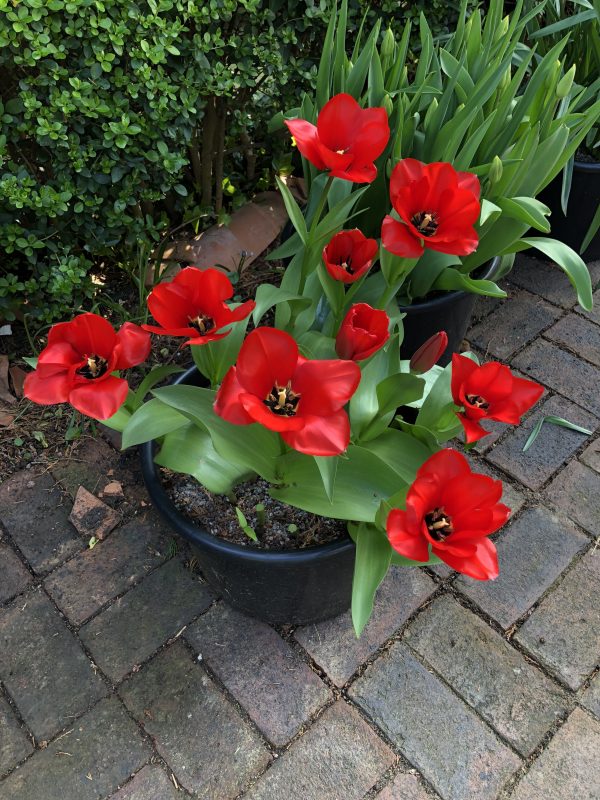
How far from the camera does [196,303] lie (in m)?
1.00

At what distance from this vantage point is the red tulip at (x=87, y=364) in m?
0.91

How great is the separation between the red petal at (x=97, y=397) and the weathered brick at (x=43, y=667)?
0.94m

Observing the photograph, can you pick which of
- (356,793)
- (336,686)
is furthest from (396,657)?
(356,793)

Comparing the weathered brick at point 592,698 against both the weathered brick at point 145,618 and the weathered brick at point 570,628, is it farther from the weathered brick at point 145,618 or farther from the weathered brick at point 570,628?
the weathered brick at point 145,618

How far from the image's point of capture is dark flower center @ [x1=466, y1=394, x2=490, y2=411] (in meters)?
0.99

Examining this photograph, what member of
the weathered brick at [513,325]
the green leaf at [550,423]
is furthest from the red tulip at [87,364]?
the weathered brick at [513,325]

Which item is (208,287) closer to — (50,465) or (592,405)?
(50,465)

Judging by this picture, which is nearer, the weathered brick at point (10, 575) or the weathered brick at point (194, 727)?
the weathered brick at point (194, 727)

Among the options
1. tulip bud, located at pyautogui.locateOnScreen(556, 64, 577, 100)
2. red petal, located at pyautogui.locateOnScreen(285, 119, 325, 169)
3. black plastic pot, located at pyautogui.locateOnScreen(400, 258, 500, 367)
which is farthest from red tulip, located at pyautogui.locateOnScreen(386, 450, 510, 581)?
tulip bud, located at pyautogui.locateOnScreen(556, 64, 577, 100)

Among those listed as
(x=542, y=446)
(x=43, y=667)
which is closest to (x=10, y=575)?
(x=43, y=667)

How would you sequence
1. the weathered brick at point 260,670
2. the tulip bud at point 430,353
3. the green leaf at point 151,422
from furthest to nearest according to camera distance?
the weathered brick at point 260,670, the green leaf at point 151,422, the tulip bud at point 430,353

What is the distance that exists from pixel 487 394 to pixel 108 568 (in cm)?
118

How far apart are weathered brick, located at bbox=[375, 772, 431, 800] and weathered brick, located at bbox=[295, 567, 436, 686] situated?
227mm

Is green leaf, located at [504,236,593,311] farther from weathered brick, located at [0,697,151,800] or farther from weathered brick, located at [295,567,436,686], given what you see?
weathered brick, located at [0,697,151,800]
